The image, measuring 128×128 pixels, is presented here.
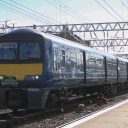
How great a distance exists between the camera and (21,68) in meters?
16.9

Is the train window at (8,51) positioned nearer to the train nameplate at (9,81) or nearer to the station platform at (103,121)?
the train nameplate at (9,81)

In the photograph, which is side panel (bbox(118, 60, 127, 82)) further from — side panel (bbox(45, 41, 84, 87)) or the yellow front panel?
the yellow front panel

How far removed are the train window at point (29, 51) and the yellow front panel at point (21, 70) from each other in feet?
1.09

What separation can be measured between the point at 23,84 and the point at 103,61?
1205 centimetres

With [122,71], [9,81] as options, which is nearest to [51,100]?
[9,81]

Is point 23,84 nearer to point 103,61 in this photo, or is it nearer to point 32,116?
point 32,116

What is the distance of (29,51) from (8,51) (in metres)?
0.85

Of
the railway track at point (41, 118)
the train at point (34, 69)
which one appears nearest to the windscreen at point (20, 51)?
the train at point (34, 69)

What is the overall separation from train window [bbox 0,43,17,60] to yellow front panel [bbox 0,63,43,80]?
14.8 inches

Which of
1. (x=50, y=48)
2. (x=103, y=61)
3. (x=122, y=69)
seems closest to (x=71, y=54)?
(x=50, y=48)

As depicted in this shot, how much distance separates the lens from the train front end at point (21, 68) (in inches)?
649

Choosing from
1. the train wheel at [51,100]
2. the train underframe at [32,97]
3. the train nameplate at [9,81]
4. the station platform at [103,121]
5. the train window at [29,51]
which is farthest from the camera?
the train wheel at [51,100]

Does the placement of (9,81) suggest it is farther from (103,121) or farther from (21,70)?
(103,121)

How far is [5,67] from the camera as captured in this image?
17.2m
